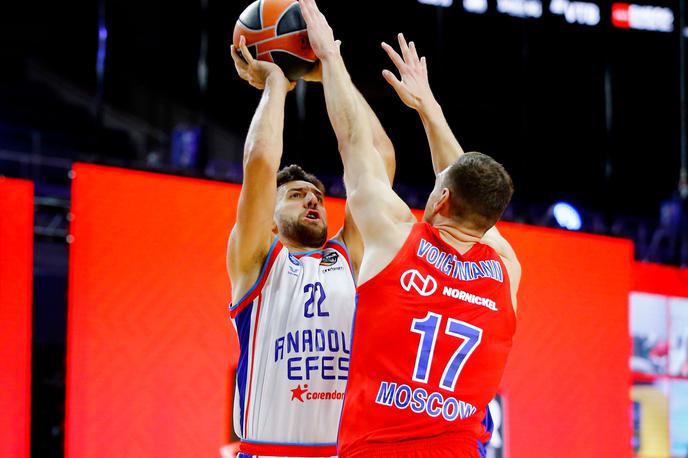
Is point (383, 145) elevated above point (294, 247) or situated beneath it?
elevated above

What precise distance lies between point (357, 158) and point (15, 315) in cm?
287

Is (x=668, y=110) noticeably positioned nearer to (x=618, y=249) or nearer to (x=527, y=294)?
(x=618, y=249)

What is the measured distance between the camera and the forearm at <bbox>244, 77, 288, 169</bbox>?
314 centimetres

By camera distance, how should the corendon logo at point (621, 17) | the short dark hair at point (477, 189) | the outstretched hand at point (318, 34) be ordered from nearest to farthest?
the short dark hair at point (477, 189) < the outstretched hand at point (318, 34) < the corendon logo at point (621, 17)

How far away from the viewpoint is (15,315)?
Result: 476 centimetres

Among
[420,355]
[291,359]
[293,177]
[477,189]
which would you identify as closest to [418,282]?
[420,355]

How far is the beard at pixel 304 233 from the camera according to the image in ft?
11.1

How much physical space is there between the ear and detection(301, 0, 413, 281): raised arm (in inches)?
3.4

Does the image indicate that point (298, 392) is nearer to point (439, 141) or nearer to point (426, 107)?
point (439, 141)

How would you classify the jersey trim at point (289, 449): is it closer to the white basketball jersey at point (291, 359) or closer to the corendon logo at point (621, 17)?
the white basketball jersey at point (291, 359)

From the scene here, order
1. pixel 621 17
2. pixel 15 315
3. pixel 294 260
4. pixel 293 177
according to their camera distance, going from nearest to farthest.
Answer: pixel 294 260 < pixel 293 177 < pixel 15 315 < pixel 621 17

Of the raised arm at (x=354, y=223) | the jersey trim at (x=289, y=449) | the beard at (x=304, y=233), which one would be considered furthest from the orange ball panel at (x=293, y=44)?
the jersey trim at (x=289, y=449)

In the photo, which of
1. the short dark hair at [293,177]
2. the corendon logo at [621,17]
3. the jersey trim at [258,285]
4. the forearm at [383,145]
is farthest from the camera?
the corendon logo at [621,17]

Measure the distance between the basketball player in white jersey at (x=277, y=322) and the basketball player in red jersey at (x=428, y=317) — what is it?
1.69ft
